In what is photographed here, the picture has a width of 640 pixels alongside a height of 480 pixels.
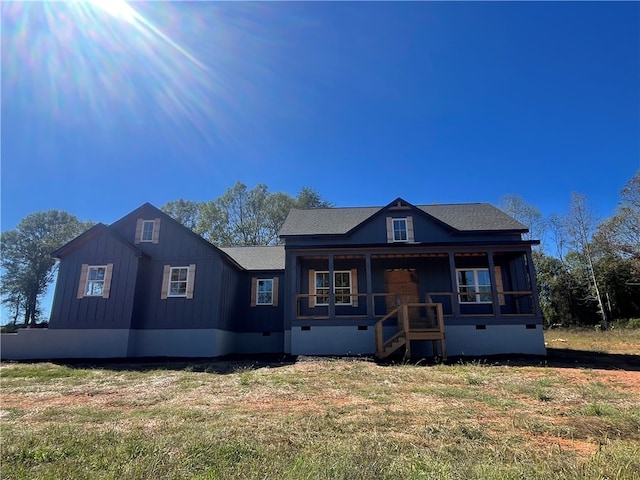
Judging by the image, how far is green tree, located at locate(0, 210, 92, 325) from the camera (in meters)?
36.1

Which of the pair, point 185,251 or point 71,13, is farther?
point 185,251

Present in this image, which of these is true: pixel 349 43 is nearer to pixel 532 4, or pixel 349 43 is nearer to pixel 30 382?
pixel 532 4

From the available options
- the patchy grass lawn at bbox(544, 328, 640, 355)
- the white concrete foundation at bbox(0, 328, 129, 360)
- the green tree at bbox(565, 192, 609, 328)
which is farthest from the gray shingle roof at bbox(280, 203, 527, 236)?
Result: the green tree at bbox(565, 192, 609, 328)

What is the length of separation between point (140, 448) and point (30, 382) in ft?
25.6

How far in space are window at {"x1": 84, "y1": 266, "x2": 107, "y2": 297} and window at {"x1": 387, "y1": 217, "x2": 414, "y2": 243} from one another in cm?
1212

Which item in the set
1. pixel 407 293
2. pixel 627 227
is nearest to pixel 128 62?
pixel 407 293

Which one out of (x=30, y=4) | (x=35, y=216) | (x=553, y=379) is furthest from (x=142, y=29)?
(x=35, y=216)

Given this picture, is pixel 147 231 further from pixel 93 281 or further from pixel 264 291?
pixel 264 291

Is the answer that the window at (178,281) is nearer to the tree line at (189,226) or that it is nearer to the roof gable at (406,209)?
the roof gable at (406,209)

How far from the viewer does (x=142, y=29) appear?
9.20m

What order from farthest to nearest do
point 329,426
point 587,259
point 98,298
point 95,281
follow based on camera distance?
point 587,259
point 95,281
point 98,298
point 329,426

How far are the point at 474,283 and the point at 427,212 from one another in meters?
3.96

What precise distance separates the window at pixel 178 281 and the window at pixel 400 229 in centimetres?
863

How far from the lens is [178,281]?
1509cm
